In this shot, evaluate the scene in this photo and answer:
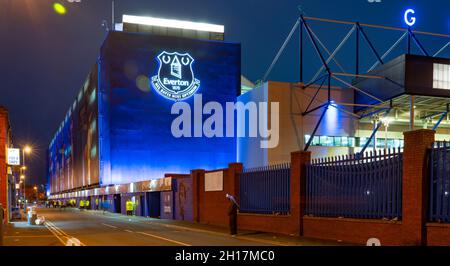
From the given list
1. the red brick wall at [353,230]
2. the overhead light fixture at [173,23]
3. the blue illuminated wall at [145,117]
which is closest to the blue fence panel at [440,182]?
the red brick wall at [353,230]

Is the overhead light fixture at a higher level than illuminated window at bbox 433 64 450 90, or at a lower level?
higher

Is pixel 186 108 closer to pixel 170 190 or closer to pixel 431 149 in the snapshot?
pixel 170 190

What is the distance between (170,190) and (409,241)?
2458 cm

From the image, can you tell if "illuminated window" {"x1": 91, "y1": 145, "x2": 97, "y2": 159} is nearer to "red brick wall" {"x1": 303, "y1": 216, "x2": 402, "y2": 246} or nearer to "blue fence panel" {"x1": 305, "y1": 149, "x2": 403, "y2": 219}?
"blue fence panel" {"x1": 305, "y1": 149, "x2": 403, "y2": 219}

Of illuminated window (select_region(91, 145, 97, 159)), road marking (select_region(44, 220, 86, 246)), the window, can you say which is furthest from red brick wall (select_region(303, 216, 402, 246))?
illuminated window (select_region(91, 145, 97, 159))

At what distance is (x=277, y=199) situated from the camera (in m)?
20.4

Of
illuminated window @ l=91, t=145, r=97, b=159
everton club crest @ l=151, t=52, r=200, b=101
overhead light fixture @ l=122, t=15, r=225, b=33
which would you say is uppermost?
overhead light fixture @ l=122, t=15, r=225, b=33

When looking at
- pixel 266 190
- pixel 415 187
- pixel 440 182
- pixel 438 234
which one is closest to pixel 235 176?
pixel 266 190

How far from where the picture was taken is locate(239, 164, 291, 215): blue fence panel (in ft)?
65.4

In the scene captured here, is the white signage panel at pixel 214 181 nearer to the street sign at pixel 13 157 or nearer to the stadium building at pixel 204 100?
the stadium building at pixel 204 100

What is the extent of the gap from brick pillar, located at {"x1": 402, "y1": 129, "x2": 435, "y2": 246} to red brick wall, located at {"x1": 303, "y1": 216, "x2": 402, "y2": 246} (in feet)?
1.75

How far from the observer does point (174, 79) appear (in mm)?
58219

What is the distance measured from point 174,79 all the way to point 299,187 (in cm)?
4156

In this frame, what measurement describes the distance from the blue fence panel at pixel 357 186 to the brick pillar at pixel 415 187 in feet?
1.74
